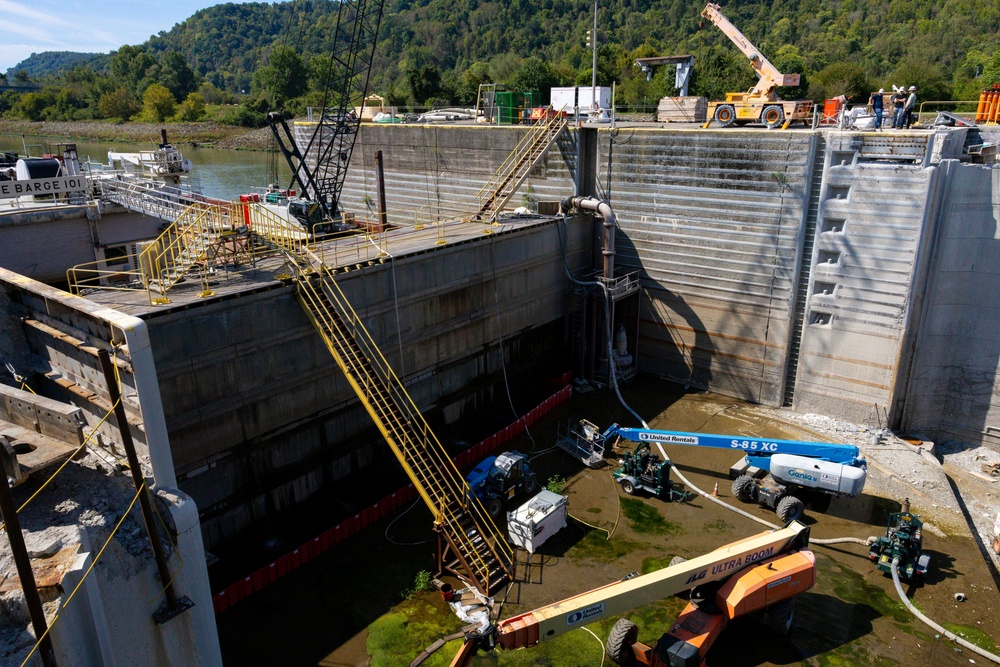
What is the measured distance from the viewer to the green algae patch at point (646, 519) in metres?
17.5

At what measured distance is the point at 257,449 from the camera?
16.9 meters

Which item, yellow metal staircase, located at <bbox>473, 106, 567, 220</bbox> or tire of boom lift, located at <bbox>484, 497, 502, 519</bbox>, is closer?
tire of boom lift, located at <bbox>484, 497, 502, 519</bbox>

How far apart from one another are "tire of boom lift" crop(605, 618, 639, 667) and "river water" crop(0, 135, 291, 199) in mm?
41771

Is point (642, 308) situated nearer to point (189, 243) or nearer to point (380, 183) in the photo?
point (380, 183)

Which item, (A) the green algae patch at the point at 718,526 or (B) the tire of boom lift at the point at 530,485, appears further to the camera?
(B) the tire of boom lift at the point at 530,485

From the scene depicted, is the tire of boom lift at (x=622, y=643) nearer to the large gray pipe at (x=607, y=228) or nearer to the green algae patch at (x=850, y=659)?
the green algae patch at (x=850, y=659)

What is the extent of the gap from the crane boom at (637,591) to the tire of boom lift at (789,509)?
10.9 feet

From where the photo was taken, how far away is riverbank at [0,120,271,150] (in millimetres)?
100125

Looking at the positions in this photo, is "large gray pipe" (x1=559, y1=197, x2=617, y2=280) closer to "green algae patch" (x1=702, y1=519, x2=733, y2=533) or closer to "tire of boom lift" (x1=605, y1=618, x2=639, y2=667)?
"green algae patch" (x1=702, y1=519, x2=733, y2=533)

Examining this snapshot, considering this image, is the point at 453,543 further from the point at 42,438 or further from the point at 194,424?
the point at 42,438

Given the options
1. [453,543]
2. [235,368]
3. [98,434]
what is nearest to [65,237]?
[235,368]

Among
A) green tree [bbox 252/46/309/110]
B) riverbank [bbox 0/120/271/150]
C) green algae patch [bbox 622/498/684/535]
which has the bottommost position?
green algae patch [bbox 622/498/684/535]

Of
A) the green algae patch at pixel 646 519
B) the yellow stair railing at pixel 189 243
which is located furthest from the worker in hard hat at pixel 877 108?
the yellow stair railing at pixel 189 243

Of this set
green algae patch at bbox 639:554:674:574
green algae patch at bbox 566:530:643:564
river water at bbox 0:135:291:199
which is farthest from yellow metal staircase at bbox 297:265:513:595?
→ river water at bbox 0:135:291:199
